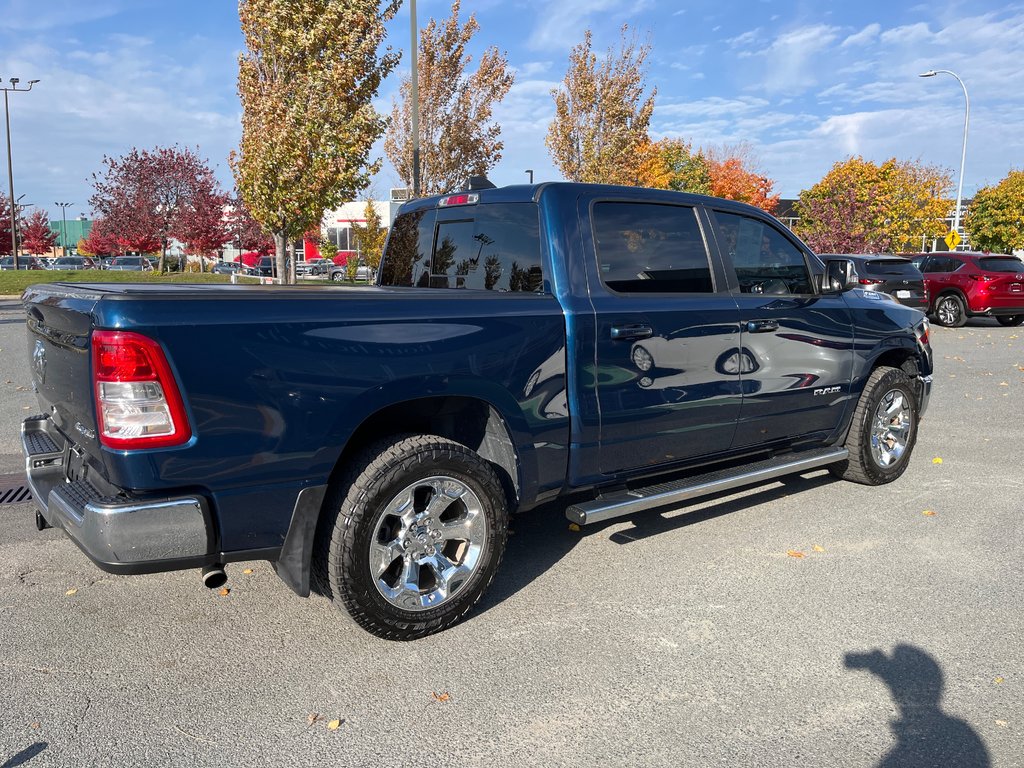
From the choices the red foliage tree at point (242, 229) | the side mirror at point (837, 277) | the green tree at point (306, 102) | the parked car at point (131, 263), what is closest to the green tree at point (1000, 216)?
the red foliage tree at point (242, 229)

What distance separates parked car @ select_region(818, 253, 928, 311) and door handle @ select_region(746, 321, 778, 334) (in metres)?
13.0

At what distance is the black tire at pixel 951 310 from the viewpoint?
18328 mm

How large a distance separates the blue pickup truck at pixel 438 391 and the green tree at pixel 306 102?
10.3m

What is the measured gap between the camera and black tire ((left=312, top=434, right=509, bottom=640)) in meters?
3.11

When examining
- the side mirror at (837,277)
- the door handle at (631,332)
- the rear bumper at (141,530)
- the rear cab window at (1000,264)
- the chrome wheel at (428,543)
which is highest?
the rear cab window at (1000,264)

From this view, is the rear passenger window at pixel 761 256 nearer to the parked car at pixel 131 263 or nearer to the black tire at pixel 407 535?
the black tire at pixel 407 535

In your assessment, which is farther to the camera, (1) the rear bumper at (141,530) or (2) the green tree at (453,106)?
(2) the green tree at (453,106)

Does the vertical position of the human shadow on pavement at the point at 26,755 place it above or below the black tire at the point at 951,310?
below

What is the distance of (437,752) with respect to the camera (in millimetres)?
2611

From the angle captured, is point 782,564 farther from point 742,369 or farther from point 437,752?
point 437,752

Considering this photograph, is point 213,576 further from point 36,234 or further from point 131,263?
point 36,234

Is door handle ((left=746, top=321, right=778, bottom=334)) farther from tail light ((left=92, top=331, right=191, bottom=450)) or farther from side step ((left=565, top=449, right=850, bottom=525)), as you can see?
tail light ((left=92, top=331, right=191, bottom=450))

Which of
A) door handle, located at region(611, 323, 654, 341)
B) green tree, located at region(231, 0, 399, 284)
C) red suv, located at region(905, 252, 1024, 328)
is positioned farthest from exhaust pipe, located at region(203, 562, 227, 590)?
red suv, located at region(905, 252, 1024, 328)

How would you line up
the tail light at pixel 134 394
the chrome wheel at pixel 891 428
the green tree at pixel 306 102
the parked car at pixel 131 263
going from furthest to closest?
the parked car at pixel 131 263 → the green tree at pixel 306 102 → the chrome wheel at pixel 891 428 → the tail light at pixel 134 394
